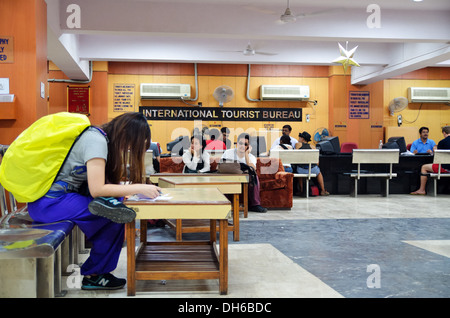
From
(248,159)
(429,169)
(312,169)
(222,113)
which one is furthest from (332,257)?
(222,113)

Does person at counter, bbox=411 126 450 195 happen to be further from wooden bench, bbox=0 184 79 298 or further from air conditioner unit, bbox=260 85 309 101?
wooden bench, bbox=0 184 79 298

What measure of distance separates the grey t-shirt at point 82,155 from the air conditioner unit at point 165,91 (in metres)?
→ 8.23

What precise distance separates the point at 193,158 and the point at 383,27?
4214mm

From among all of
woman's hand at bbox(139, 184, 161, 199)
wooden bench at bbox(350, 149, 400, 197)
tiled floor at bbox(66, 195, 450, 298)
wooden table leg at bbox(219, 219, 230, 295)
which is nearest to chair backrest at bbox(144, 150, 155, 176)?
tiled floor at bbox(66, 195, 450, 298)

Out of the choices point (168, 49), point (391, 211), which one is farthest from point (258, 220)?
point (168, 49)

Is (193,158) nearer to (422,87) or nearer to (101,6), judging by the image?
(101,6)

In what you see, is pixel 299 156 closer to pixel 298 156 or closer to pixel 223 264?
pixel 298 156

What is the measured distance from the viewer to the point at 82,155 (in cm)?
221

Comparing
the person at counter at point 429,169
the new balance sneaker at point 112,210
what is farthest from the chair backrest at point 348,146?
the new balance sneaker at point 112,210

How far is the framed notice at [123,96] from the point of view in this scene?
34.1 feet

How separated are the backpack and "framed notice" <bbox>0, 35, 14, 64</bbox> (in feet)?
8.78

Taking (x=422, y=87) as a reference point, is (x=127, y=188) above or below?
below

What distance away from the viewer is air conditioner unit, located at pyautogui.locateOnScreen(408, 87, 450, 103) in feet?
36.0

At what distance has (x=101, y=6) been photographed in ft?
20.7
